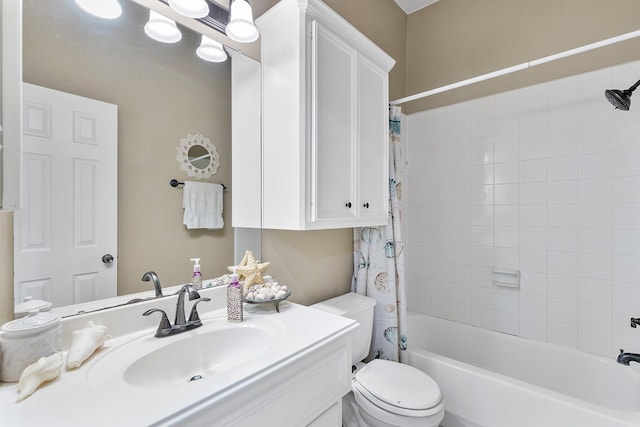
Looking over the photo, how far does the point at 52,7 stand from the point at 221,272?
1051mm

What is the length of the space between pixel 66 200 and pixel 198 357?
65 centimetres

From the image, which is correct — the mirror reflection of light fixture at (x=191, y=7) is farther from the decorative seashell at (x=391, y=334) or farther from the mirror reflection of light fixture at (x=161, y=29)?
the decorative seashell at (x=391, y=334)

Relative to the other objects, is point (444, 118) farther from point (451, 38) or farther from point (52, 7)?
point (52, 7)

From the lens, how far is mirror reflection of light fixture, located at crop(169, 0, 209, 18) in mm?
1111

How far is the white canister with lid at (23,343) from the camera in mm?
699

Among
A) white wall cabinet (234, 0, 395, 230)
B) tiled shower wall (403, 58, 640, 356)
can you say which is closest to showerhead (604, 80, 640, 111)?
tiled shower wall (403, 58, 640, 356)

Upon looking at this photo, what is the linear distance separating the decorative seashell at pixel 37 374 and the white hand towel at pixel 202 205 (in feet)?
1.96

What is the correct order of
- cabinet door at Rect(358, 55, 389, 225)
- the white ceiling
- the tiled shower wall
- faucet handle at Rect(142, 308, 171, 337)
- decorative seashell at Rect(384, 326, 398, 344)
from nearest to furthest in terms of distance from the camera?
faucet handle at Rect(142, 308, 171, 337)
cabinet door at Rect(358, 55, 389, 225)
the tiled shower wall
decorative seashell at Rect(384, 326, 398, 344)
the white ceiling

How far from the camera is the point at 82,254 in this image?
36.9 inches

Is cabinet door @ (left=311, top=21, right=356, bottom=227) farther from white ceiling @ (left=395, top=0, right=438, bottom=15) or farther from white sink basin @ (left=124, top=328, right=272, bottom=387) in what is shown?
white ceiling @ (left=395, top=0, right=438, bottom=15)

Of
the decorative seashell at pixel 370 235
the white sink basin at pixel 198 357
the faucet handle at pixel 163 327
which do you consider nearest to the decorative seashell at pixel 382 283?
the decorative seashell at pixel 370 235

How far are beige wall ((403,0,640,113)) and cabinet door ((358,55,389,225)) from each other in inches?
37.7

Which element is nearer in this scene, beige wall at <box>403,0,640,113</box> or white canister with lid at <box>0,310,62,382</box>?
white canister with lid at <box>0,310,62,382</box>

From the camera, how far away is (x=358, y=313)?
1664 mm
